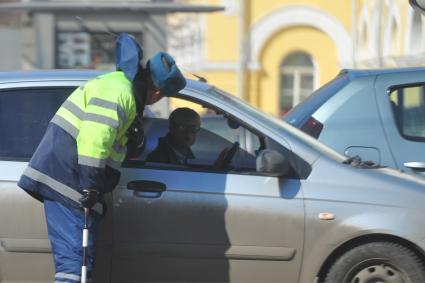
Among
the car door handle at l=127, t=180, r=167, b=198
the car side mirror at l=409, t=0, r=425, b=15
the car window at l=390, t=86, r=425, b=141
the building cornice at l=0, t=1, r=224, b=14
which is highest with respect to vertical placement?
the building cornice at l=0, t=1, r=224, b=14

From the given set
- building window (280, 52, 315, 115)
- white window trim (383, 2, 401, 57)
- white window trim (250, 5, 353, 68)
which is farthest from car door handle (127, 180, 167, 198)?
building window (280, 52, 315, 115)

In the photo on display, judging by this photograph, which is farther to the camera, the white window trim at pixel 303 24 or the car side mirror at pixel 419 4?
the white window trim at pixel 303 24

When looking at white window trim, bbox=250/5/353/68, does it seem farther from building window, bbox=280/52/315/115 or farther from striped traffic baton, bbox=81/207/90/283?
striped traffic baton, bbox=81/207/90/283

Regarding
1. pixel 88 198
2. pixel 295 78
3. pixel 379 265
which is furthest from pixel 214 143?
pixel 295 78

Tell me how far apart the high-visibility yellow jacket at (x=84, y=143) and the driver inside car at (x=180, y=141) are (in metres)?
0.56

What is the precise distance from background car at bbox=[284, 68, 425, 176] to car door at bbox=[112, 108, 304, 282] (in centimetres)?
115

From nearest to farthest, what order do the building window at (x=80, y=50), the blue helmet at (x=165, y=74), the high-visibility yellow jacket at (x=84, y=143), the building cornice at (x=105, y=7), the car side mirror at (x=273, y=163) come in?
the high-visibility yellow jacket at (x=84, y=143) → the blue helmet at (x=165, y=74) → the car side mirror at (x=273, y=163) → the building cornice at (x=105, y=7) → the building window at (x=80, y=50)

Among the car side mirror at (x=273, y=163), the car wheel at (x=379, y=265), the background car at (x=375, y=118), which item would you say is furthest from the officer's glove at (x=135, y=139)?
the background car at (x=375, y=118)

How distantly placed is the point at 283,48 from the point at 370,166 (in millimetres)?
21299

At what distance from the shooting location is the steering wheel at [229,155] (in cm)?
460

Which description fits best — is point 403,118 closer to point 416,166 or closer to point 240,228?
point 416,166

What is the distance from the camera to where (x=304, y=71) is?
85.9ft

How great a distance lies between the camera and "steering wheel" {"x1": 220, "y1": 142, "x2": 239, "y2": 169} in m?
4.60

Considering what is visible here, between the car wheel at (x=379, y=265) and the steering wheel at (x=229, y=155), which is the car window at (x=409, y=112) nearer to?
the car wheel at (x=379, y=265)
